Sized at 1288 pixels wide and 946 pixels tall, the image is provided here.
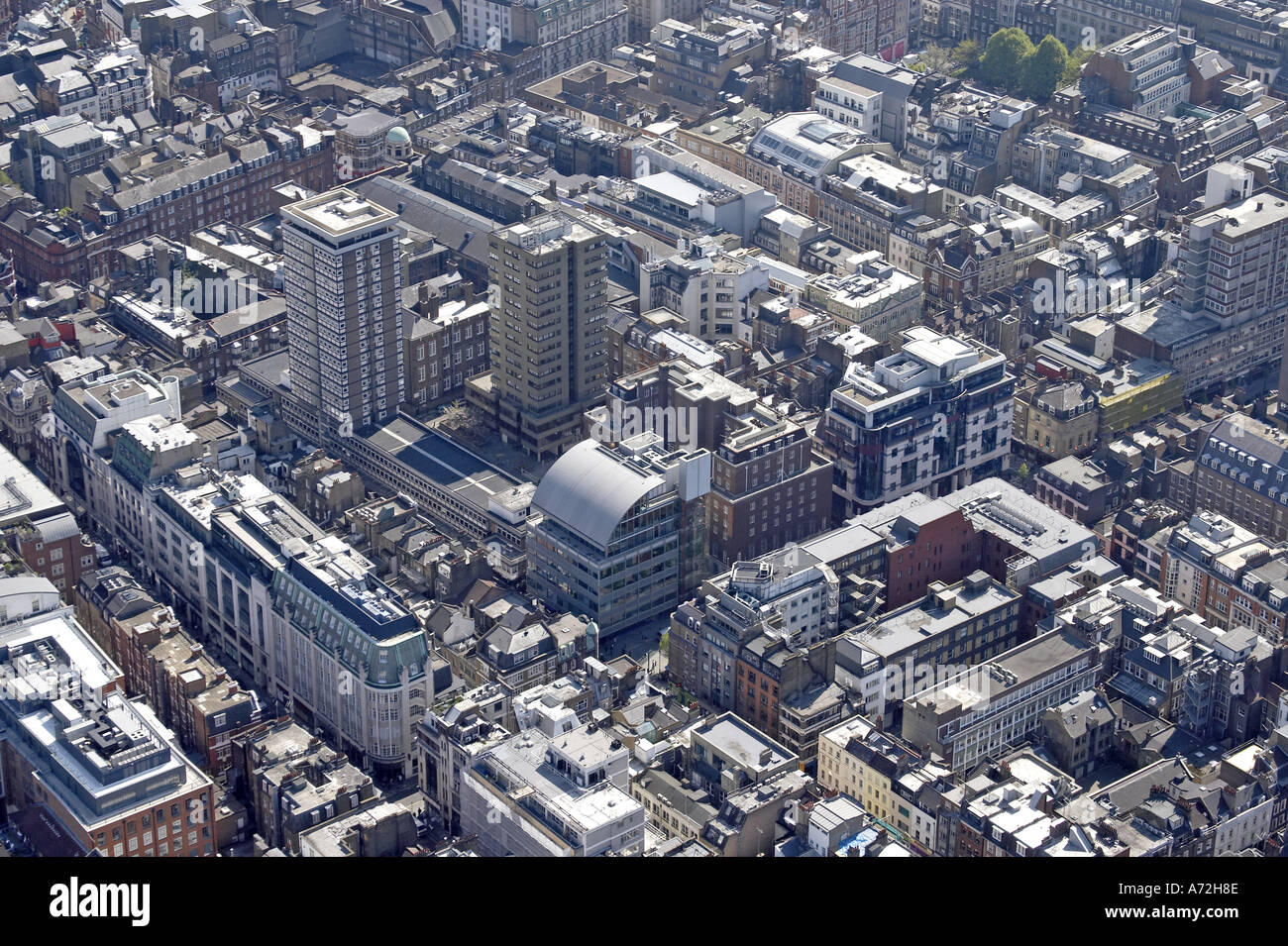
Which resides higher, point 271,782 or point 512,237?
point 512,237

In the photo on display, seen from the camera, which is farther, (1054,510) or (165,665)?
(1054,510)

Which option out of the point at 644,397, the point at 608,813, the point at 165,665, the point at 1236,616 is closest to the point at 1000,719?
the point at 1236,616

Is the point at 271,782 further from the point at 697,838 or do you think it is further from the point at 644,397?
the point at 644,397
